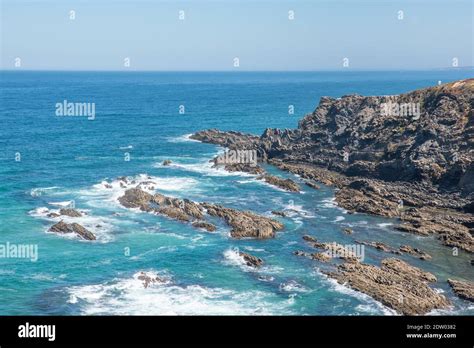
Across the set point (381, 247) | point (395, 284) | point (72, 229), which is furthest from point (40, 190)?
point (395, 284)

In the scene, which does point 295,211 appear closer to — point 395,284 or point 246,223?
point 246,223

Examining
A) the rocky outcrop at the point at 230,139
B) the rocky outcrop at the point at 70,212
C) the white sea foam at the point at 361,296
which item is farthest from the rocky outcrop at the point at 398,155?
the rocky outcrop at the point at 70,212

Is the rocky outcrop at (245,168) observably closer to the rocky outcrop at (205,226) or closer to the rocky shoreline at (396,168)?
the rocky shoreline at (396,168)

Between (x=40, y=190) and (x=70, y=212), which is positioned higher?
(x=40, y=190)

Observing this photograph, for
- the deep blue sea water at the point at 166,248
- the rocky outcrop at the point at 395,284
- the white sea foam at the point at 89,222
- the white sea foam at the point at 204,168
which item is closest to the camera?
the rocky outcrop at the point at 395,284
